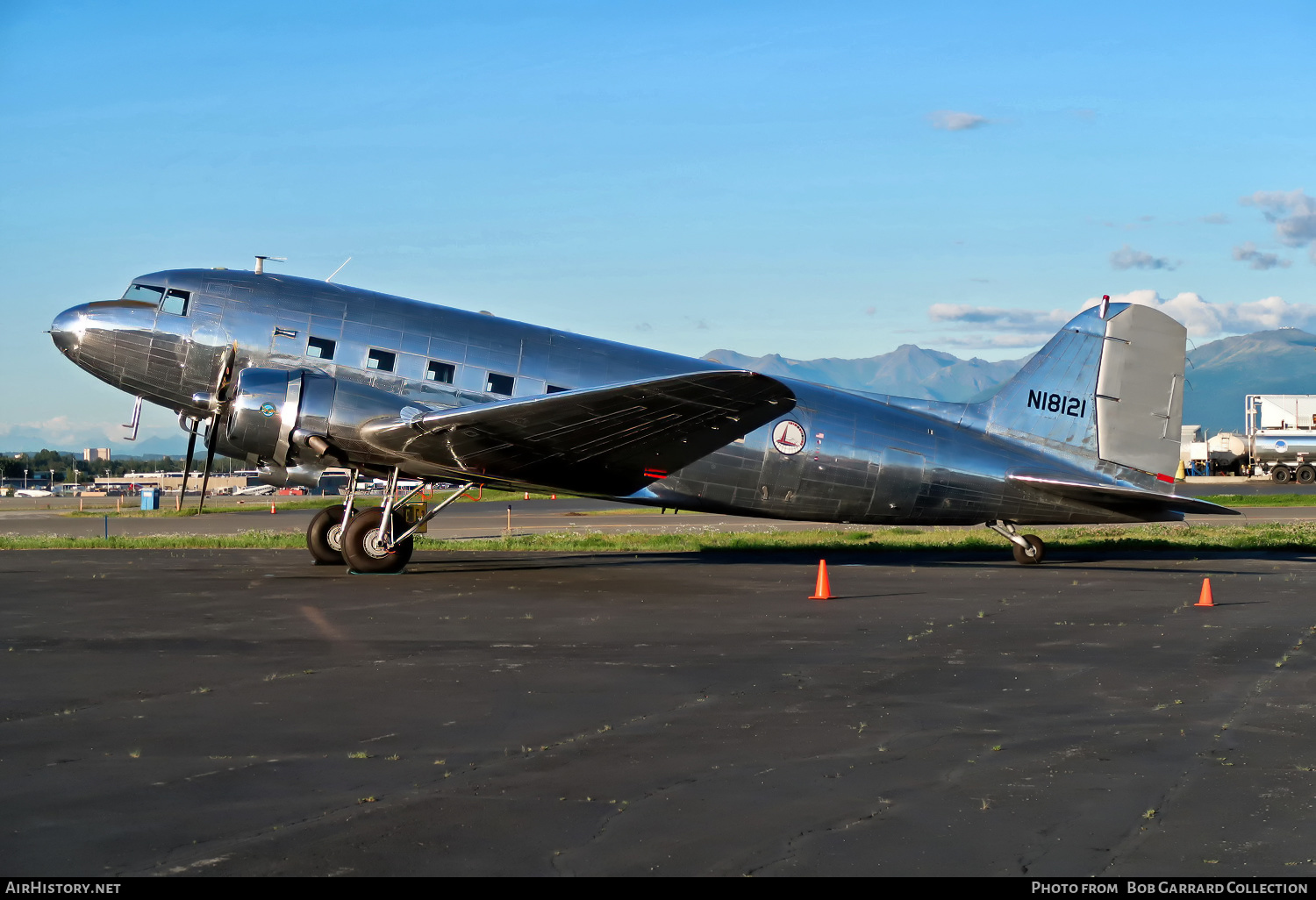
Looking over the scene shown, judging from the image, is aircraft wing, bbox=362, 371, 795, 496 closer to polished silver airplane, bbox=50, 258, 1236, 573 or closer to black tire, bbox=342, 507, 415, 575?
polished silver airplane, bbox=50, 258, 1236, 573

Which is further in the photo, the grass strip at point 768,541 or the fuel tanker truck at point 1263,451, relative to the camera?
the fuel tanker truck at point 1263,451

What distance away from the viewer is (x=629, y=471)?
19000 mm

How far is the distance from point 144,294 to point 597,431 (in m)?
8.33

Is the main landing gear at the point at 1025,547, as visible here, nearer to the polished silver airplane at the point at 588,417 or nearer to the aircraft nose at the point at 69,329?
the polished silver airplane at the point at 588,417

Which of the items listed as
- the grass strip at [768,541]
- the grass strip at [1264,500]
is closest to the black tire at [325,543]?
the grass strip at [768,541]

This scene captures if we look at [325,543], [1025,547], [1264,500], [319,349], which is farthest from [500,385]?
[1264,500]

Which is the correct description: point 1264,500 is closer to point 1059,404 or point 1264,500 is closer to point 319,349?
point 1059,404

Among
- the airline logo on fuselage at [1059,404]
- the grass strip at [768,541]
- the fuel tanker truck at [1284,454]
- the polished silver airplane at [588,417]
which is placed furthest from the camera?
the fuel tanker truck at [1284,454]

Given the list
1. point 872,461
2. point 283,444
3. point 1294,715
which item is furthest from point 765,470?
point 1294,715

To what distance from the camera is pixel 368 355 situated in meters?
18.4

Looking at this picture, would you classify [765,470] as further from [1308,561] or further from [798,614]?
[1308,561]

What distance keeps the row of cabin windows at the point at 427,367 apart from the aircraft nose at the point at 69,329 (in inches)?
155

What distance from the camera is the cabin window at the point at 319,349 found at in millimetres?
18266
